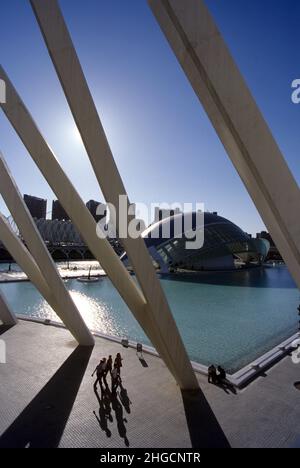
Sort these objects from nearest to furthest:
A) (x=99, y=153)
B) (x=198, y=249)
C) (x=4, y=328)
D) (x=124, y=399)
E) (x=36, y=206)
Answer: 1. (x=99, y=153)
2. (x=124, y=399)
3. (x=4, y=328)
4. (x=198, y=249)
5. (x=36, y=206)

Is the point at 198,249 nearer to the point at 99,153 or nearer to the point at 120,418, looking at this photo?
the point at 120,418

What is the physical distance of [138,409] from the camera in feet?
22.4

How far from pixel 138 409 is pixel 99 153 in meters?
5.63

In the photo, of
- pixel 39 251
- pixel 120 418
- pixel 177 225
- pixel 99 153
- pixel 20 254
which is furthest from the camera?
pixel 177 225

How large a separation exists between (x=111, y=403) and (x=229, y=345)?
22.6 ft

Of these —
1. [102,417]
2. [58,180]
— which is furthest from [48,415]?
[58,180]

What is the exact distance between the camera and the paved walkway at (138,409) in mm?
5777

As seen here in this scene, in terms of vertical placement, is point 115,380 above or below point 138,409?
above

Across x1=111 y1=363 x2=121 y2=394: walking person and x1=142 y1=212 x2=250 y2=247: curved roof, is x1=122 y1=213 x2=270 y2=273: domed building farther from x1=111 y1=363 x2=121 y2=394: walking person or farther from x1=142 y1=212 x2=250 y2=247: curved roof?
x1=111 y1=363 x2=121 y2=394: walking person

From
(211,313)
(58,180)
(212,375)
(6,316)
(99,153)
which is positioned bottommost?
(211,313)

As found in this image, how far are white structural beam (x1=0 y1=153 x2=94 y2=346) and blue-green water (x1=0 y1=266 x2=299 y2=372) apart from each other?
3.71 metres

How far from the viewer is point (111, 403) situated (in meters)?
7.07

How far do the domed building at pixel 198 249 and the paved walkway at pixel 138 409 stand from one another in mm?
32421
